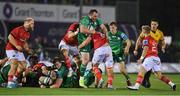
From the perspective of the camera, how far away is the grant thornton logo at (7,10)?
4294 centimetres

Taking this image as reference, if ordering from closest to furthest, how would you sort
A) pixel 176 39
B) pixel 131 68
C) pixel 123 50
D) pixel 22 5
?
pixel 123 50 → pixel 131 68 → pixel 22 5 → pixel 176 39

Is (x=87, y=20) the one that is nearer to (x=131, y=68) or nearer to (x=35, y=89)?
(x=35, y=89)

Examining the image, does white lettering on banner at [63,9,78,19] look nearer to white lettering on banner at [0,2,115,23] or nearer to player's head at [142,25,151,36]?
white lettering on banner at [0,2,115,23]

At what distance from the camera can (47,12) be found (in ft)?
147

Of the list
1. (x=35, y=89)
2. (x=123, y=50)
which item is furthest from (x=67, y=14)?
(x=35, y=89)

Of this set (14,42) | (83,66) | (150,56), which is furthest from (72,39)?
(150,56)

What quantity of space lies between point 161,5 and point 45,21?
13223mm

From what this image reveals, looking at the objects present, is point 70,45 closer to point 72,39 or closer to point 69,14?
point 72,39

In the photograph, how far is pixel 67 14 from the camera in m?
45.2

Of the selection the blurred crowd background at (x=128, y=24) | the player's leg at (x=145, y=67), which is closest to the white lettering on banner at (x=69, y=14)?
the blurred crowd background at (x=128, y=24)

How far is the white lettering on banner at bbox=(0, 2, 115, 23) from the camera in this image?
43.5 meters

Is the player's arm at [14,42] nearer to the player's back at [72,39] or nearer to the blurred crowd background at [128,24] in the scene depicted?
the player's back at [72,39]

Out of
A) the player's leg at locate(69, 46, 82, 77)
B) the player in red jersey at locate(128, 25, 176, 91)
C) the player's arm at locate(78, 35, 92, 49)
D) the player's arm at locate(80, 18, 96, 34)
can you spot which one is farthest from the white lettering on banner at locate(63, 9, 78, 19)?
the player in red jersey at locate(128, 25, 176, 91)

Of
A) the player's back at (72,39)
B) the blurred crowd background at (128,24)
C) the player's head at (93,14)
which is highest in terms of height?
the player's head at (93,14)
